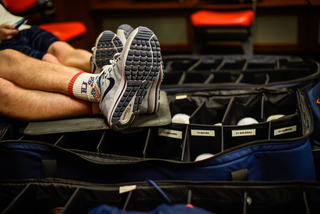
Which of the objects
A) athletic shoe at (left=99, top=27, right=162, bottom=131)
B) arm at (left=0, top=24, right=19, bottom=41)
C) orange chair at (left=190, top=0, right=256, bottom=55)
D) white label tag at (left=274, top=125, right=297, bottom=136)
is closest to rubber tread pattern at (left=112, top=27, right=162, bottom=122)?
athletic shoe at (left=99, top=27, right=162, bottom=131)

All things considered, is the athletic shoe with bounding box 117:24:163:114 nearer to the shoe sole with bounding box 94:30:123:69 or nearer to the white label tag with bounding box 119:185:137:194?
the shoe sole with bounding box 94:30:123:69

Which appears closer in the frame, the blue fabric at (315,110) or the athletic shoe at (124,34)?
the blue fabric at (315,110)

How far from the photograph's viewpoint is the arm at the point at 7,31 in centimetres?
128

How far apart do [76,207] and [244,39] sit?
7.00ft

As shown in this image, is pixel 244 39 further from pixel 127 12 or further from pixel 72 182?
pixel 72 182

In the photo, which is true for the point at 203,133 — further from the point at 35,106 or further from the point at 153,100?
the point at 35,106

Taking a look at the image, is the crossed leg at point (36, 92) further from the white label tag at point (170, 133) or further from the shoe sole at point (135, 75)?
the white label tag at point (170, 133)

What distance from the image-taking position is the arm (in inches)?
50.5

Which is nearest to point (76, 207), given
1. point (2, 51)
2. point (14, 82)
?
point (14, 82)

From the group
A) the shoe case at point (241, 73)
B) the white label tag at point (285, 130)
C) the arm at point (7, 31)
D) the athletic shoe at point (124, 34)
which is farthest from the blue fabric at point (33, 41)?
the white label tag at point (285, 130)

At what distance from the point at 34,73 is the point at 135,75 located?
0.53 meters

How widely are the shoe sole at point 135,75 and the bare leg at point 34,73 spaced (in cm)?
30

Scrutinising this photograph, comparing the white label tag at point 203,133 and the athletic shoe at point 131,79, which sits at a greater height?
the athletic shoe at point 131,79

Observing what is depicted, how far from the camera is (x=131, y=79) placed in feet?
3.05
